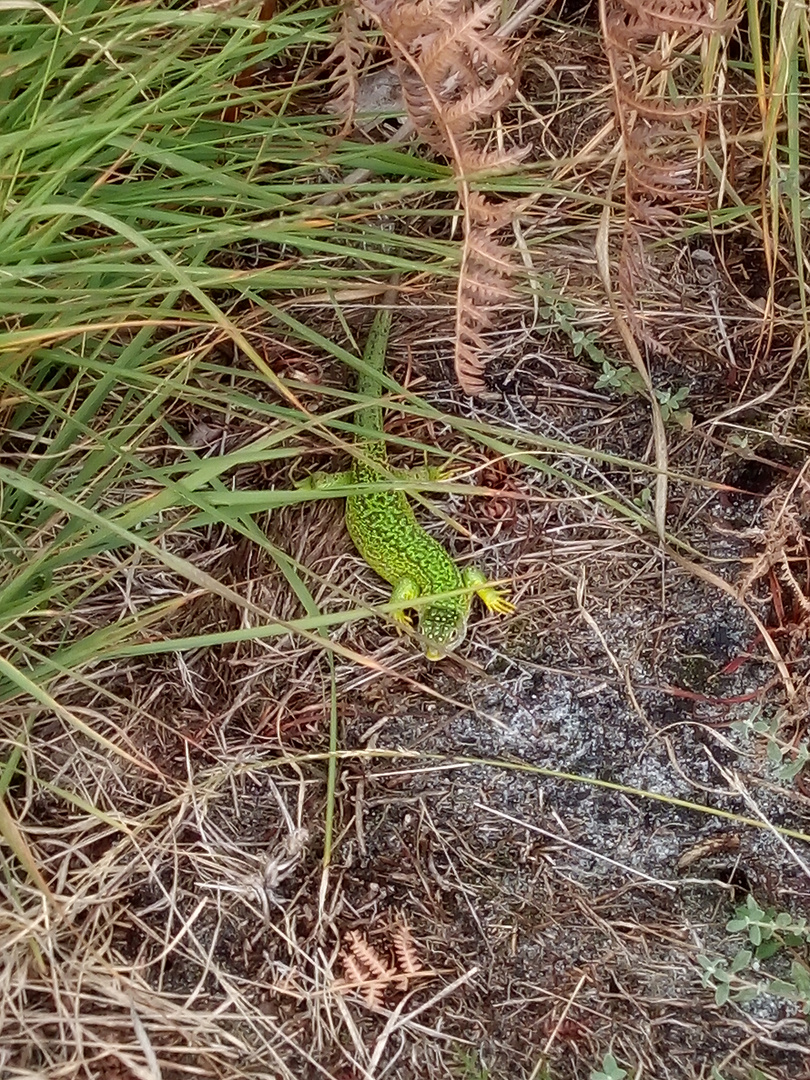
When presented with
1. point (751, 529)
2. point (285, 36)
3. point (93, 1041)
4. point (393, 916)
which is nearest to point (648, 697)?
point (751, 529)

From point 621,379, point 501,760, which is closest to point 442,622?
point 501,760

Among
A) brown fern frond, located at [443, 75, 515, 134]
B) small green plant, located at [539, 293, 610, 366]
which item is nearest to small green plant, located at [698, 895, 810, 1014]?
small green plant, located at [539, 293, 610, 366]

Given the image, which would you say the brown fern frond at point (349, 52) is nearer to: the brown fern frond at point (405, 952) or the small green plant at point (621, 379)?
the small green plant at point (621, 379)

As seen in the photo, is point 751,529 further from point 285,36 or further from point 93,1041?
point 93,1041

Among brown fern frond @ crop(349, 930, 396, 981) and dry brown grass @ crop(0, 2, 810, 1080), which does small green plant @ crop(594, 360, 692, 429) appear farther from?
brown fern frond @ crop(349, 930, 396, 981)

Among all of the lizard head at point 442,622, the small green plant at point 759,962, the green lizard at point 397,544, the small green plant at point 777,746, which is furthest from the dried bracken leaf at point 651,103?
the small green plant at point 759,962
